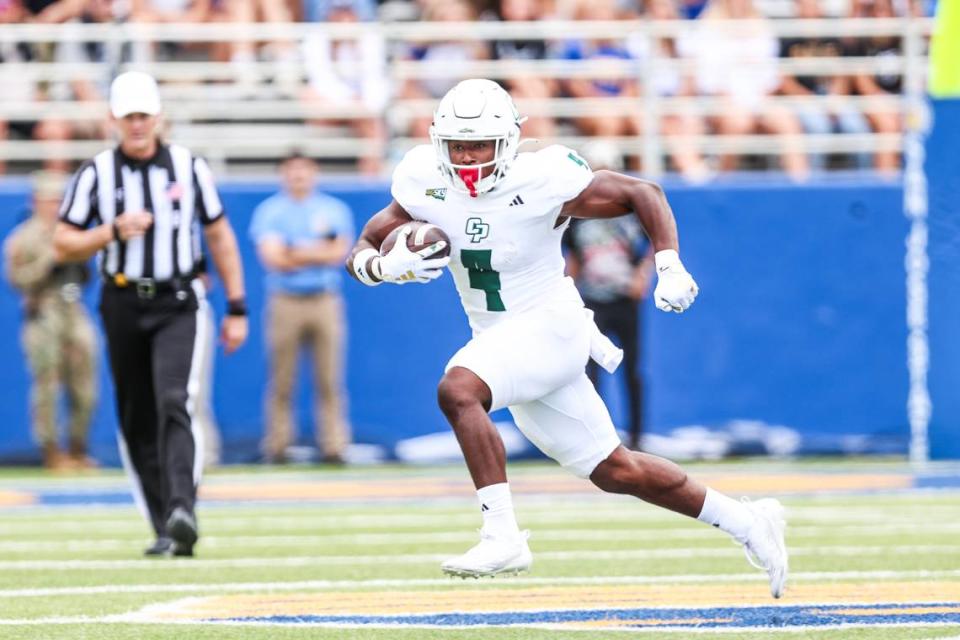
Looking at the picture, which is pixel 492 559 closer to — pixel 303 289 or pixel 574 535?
pixel 574 535

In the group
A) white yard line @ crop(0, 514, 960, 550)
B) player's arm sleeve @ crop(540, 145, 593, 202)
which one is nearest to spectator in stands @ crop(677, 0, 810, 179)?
white yard line @ crop(0, 514, 960, 550)

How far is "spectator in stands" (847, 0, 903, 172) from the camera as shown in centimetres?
1272

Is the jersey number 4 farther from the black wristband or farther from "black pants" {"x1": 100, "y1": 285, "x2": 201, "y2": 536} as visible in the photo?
the black wristband

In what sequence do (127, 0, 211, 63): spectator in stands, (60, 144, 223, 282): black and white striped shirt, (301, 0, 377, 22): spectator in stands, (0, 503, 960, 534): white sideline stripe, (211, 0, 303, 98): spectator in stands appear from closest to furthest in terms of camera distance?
(60, 144, 223, 282): black and white striped shirt < (0, 503, 960, 534): white sideline stripe < (211, 0, 303, 98): spectator in stands < (127, 0, 211, 63): spectator in stands < (301, 0, 377, 22): spectator in stands

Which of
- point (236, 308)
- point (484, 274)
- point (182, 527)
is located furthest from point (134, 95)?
point (484, 274)

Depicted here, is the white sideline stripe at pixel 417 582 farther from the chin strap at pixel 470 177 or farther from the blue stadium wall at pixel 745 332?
the blue stadium wall at pixel 745 332

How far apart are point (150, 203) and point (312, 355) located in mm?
4771

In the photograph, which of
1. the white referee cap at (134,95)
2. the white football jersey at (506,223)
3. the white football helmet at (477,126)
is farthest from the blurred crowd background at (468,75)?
the white football helmet at (477,126)

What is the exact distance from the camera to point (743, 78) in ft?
41.2

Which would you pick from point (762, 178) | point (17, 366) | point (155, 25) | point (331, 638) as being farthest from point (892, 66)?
point (331, 638)

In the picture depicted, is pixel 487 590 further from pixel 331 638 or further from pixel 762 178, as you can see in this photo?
pixel 762 178

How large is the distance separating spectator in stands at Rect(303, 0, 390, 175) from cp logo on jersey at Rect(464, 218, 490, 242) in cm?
696

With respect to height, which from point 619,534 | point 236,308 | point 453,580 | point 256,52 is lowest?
point 619,534

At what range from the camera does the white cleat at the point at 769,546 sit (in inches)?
212
